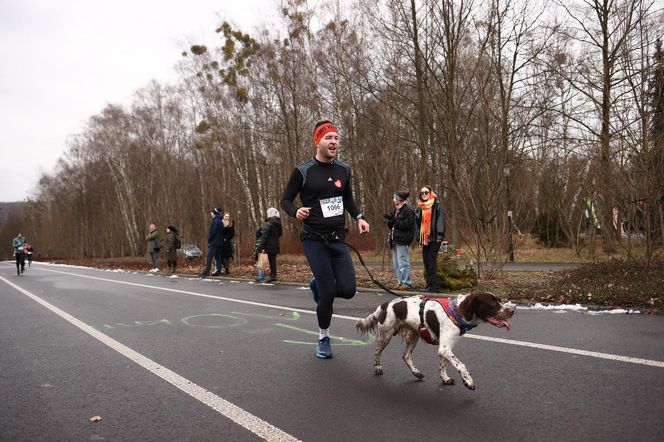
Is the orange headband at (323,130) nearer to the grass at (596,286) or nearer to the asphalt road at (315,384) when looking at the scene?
the asphalt road at (315,384)

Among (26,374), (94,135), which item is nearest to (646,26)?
(26,374)

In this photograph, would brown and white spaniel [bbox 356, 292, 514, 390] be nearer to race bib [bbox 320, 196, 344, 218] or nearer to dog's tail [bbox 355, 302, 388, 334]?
dog's tail [bbox 355, 302, 388, 334]

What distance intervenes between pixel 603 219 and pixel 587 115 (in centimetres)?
1073

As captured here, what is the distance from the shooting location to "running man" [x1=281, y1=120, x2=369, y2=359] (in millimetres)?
5129

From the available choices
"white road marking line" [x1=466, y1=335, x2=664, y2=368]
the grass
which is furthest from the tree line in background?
"white road marking line" [x1=466, y1=335, x2=664, y2=368]

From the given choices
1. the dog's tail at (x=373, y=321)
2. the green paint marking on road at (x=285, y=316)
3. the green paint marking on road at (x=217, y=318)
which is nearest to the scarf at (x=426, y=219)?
the green paint marking on road at (x=285, y=316)

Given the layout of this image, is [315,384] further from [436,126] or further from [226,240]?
[436,126]

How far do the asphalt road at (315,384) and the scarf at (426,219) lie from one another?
3.10 meters

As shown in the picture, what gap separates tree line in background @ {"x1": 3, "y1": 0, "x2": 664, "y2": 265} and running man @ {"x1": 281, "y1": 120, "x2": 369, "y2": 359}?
704 centimetres

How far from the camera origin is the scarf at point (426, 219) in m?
10.7

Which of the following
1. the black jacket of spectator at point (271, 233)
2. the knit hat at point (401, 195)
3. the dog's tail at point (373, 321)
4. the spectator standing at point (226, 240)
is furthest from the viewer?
the spectator standing at point (226, 240)

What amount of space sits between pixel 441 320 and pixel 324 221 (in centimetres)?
159

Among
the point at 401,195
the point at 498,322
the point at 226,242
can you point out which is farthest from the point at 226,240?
the point at 498,322

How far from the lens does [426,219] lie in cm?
1082
